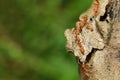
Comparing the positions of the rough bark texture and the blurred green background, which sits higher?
the blurred green background

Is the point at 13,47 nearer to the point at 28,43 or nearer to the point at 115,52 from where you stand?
the point at 28,43

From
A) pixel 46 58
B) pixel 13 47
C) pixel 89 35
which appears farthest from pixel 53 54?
pixel 89 35

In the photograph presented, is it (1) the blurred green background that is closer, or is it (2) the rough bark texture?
(2) the rough bark texture

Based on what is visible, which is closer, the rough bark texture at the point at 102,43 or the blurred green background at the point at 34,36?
the rough bark texture at the point at 102,43

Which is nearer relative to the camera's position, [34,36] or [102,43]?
[102,43]

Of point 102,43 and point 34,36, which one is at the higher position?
point 34,36
